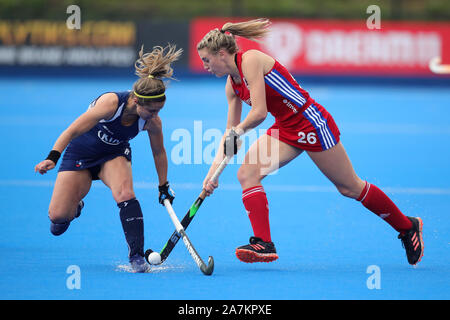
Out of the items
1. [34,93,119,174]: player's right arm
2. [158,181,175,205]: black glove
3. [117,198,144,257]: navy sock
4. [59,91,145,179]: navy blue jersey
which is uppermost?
[34,93,119,174]: player's right arm

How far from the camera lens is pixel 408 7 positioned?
883 inches

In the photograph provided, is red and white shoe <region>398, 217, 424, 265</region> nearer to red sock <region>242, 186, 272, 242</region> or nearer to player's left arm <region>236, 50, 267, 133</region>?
red sock <region>242, 186, 272, 242</region>

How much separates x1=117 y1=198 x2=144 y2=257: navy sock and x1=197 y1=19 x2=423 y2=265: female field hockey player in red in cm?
49

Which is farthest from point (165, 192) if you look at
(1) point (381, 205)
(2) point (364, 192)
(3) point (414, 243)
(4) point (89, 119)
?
(3) point (414, 243)

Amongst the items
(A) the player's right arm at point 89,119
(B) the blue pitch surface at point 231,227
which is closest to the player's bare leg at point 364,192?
(B) the blue pitch surface at point 231,227

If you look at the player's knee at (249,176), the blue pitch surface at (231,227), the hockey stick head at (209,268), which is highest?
the player's knee at (249,176)

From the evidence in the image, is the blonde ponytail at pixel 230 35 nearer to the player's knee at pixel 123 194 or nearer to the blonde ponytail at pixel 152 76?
the blonde ponytail at pixel 152 76

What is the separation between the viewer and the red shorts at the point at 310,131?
484 cm

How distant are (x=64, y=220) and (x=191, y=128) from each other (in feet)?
21.4

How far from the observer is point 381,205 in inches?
195

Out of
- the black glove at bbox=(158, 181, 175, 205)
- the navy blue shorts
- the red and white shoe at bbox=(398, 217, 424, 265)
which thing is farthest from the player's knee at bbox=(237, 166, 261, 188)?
the red and white shoe at bbox=(398, 217, 424, 265)

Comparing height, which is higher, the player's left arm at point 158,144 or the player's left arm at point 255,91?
the player's left arm at point 255,91

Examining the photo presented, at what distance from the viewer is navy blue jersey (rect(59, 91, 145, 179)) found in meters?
4.91

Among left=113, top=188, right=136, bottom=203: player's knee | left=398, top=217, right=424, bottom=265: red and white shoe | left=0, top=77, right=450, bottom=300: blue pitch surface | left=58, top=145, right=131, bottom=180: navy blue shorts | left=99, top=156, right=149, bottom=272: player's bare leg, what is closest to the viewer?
left=0, top=77, right=450, bottom=300: blue pitch surface
